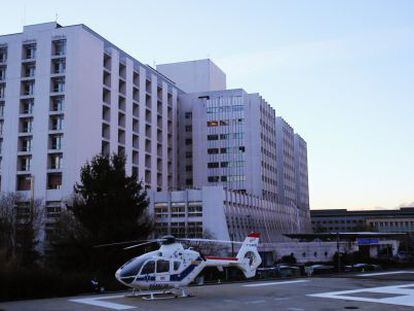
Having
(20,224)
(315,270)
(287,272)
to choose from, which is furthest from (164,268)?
(20,224)

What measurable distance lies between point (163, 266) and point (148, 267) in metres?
0.91

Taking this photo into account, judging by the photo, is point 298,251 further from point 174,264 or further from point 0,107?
point 174,264

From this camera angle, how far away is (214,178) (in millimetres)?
117250

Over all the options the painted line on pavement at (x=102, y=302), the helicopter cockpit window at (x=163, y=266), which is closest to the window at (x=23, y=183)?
the painted line on pavement at (x=102, y=302)

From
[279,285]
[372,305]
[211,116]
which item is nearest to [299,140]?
[211,116]

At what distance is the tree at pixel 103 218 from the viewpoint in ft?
132

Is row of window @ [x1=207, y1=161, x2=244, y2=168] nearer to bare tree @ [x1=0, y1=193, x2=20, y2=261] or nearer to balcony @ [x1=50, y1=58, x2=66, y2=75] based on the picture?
balcony @ [x1=50, y1=58, x2=66, y2=75]

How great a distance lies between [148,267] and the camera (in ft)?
94.1

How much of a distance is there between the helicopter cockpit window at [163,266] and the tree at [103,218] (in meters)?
12.0

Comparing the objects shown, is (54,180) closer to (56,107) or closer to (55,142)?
(55,142)

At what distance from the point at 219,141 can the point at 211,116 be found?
618 cm

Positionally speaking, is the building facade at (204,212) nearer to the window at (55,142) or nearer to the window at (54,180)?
the window at (54,180)

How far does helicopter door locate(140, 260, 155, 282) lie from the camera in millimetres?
28531

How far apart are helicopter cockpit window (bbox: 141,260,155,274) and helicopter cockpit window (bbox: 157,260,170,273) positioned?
34 cm
